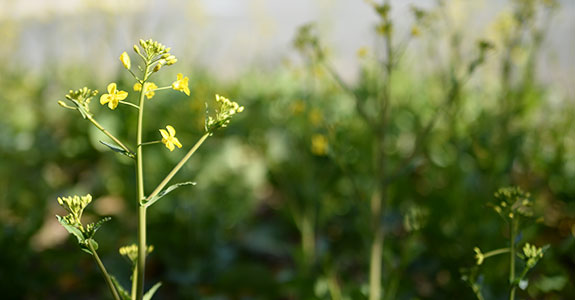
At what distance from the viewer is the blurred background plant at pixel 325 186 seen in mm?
1476

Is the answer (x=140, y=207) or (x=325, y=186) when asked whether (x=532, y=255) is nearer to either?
(x=140, y=207)

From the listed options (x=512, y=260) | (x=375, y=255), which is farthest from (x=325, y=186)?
(x=512, y=260)

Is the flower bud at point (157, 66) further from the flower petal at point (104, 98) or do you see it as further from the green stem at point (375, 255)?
the green stem at point (375, 255)

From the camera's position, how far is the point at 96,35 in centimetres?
372

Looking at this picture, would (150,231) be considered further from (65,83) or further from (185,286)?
(65,83)

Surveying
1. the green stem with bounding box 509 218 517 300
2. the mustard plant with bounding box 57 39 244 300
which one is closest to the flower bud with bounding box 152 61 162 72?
the mustard plant with bounding box 57 39 244 300

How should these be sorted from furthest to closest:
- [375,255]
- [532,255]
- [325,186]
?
[325,186] < [375,255] < [532,255]

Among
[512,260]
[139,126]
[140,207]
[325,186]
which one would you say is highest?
[139,126]

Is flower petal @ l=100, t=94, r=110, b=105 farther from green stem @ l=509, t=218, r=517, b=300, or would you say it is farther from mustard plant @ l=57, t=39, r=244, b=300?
green stem @ l=509, t=218, r=517, b=300

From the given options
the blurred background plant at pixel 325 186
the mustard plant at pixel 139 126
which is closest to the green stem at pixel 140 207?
the mustard plant at pixel 139 126

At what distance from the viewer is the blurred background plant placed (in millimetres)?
1476

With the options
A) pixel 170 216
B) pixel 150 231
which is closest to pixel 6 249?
pixel 150 231

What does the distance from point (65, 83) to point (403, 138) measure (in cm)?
299

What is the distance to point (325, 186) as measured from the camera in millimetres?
1944
